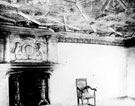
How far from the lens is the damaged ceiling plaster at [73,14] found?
395cm

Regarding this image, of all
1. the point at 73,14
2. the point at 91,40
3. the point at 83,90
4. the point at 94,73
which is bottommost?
the point at 83,90

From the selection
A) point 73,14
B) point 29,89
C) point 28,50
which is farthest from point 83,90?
point 73,14

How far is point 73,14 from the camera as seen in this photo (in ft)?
15.5

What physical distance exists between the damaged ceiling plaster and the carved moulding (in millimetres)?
721

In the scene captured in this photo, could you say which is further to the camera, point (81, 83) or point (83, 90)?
point (81, 83)

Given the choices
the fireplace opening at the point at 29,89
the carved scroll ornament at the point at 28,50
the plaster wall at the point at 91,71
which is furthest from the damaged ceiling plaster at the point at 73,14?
the fireplace opening at the point at 29,89

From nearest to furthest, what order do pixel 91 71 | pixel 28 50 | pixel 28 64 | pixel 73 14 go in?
1. pixel 73 14
2. pixel 28 64
3. pixel 28 50
4. pixel 91 71

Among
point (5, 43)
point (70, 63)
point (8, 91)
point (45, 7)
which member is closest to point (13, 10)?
point (45, 7)

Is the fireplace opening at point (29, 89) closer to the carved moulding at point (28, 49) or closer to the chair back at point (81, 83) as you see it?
the carved moulding at point (28, 49)

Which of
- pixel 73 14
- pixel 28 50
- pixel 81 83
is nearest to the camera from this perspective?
pixel 73 14

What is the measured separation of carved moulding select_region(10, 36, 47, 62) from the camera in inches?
246

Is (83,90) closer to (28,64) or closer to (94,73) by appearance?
(94,73)

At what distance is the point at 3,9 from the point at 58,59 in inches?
127

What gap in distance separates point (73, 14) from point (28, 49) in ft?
8.34
